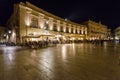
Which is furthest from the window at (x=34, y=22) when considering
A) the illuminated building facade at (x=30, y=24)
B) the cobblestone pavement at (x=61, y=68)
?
the cobblestone pavement at (x=61, y=68)

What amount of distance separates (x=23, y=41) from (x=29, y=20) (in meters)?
6.03

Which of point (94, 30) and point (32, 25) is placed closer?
point (32, 25)

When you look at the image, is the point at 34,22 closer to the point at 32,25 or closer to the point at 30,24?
the point at 32,25

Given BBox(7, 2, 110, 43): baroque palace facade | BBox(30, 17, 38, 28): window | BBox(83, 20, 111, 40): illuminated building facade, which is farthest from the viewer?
BBox(83, 20, 111, 40): illuminated building facade

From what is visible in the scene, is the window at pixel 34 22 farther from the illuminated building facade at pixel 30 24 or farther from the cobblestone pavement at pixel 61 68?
the cobblestone pavement at pixel 61 68

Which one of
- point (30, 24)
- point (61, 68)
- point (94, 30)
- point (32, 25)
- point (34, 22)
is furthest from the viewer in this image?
point (94, 30)

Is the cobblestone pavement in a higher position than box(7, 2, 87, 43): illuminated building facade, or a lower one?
lower

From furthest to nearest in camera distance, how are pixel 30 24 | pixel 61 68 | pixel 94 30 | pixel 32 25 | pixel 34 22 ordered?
1. pixel 94 30
2. pixel 34 22
3. pixel 32 25
4. pixel 30 24
5. pixel 61 68

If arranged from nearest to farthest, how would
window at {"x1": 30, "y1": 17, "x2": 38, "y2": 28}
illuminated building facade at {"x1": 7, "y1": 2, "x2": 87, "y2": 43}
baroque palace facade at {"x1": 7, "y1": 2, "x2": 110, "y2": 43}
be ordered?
1. illuminated building facade at {"x1": 7, "y1": 2, "x2": 87, "y2": 43}
2. baroque palace facade at {"x1": 7, "y1": 2, "x2": 110, "y2": 43}
3. window at {"x1": 30, "y1": 17, "x2": 38, "y2": 28}

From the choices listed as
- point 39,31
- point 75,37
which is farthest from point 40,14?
point 75,37

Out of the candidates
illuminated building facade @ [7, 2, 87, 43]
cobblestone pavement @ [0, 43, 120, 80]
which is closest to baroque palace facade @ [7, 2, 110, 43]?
illuminated building facade @ [7, 2, 87, 43]

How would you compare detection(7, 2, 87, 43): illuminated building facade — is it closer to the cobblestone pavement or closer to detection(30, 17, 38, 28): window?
detection(30, 17, 38, 28): window

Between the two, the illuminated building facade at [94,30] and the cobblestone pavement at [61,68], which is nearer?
the cobblestone pavement at [61,68]

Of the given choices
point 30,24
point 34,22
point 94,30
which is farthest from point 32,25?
point 94,30
